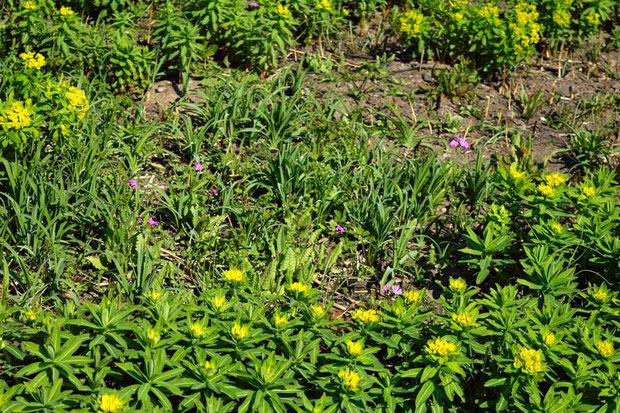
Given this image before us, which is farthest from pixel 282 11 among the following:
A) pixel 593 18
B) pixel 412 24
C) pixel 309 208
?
pixel 593 18

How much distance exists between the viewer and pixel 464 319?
3334mm

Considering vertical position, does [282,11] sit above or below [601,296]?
above

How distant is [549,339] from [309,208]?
5.46ft

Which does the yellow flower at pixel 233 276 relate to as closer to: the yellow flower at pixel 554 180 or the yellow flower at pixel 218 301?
the yellow flower at pixel 218 301

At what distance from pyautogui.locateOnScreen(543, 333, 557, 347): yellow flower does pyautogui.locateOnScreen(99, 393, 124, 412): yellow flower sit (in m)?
1.74

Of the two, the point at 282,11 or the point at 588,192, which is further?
the point at 282,11

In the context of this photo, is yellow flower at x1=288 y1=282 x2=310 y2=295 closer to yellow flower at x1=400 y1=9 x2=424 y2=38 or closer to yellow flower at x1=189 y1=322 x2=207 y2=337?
yellow flower at x1=189 y1=322 x2=207 y2=337

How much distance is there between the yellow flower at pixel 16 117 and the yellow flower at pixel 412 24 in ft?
9.66

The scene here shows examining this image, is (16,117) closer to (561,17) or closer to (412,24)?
(412,24)

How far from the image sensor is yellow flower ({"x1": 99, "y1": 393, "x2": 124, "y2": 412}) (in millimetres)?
2832

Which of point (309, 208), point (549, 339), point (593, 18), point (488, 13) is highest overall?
point (488, 13)

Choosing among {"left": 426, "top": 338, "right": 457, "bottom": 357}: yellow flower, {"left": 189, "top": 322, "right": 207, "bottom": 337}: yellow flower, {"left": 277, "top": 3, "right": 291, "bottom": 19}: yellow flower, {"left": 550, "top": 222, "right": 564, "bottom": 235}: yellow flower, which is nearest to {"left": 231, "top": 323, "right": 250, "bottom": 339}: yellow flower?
{"left": 189, "top": 322, "right": 207, "bottom": 337}: yellow flower

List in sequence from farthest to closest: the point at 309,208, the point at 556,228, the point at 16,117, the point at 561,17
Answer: the point at 561,17 < the point at 309,208 < the point at 556,228 < the point at 16,117

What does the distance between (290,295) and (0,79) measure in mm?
2549
